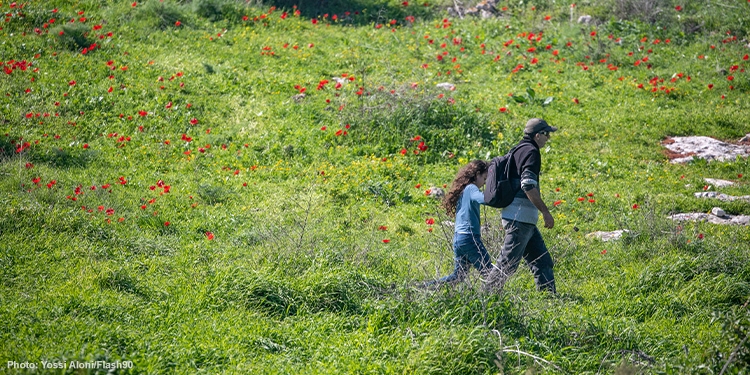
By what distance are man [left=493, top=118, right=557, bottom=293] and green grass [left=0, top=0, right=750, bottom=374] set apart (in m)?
0.18

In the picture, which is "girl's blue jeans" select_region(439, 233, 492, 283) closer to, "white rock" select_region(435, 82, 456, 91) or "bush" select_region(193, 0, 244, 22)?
"white rock" select_region(435, 82, 456, 91)

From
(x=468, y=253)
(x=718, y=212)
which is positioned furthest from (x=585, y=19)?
(x=468, y=253)

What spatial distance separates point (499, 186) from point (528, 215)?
0.34m

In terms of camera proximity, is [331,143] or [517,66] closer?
[331,143]

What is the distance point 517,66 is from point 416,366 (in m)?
9.12

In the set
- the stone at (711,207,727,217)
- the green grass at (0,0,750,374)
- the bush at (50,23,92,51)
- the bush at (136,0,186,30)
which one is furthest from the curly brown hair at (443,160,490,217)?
the bush at (136,0,186,30)

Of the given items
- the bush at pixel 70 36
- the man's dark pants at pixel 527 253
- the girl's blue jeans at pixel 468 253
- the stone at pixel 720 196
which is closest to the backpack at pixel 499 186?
the man's dark pants at pixel 527 253

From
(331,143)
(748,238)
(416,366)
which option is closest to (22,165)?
(331,143)

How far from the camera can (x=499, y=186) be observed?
537cm

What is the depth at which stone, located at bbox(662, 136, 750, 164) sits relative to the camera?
9.37 m

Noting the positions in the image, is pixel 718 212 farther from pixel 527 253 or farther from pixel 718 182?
pixel 527 253

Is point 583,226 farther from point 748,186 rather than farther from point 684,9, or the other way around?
point 684,9

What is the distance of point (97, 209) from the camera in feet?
22.0

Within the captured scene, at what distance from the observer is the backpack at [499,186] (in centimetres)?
536
